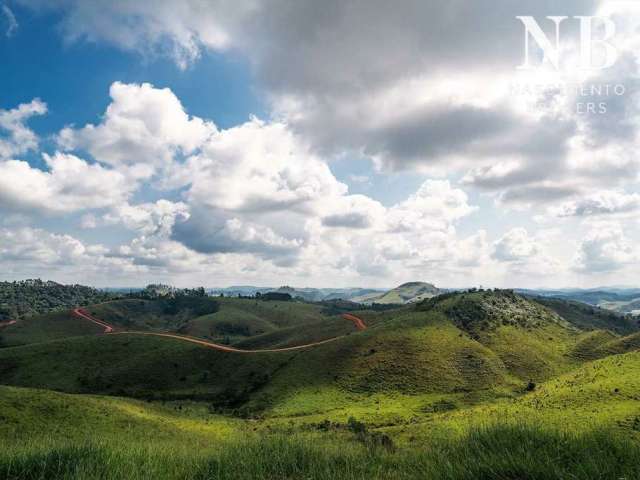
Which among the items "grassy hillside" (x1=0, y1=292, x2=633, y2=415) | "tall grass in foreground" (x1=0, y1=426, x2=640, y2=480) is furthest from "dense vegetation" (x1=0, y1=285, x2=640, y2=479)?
"grassy hillside" (x1=0, y1=292, x2=633, y2=415)

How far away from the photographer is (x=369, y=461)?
8.84 metres

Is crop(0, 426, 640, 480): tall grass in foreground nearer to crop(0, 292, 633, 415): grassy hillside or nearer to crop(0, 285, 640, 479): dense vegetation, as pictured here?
crop(0, 285, 640, 479): dense vegetation

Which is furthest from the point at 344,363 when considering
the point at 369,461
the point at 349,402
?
the point at 369,461

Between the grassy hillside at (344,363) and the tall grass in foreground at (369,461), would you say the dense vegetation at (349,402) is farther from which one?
the grassy hillside at (344,363)

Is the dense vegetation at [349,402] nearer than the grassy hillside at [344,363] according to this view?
Yes

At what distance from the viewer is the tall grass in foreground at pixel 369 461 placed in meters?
7.15

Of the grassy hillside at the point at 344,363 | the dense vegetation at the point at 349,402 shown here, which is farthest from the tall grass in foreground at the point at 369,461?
the grassy hillside at the point at 344,363

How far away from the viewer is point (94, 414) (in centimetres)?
5259

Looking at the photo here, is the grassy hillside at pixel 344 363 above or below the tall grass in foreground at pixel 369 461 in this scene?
below

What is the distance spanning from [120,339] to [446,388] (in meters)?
112

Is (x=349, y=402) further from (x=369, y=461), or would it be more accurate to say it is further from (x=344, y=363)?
(x=369, y=461)

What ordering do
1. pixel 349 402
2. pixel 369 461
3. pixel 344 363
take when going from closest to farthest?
pixel 369 461 < pixel 349 402 < pixel 344 363

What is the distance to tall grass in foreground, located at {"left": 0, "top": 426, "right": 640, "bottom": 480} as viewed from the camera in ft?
23.5

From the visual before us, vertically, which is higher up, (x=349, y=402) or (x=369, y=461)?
(x=369, y=461)
